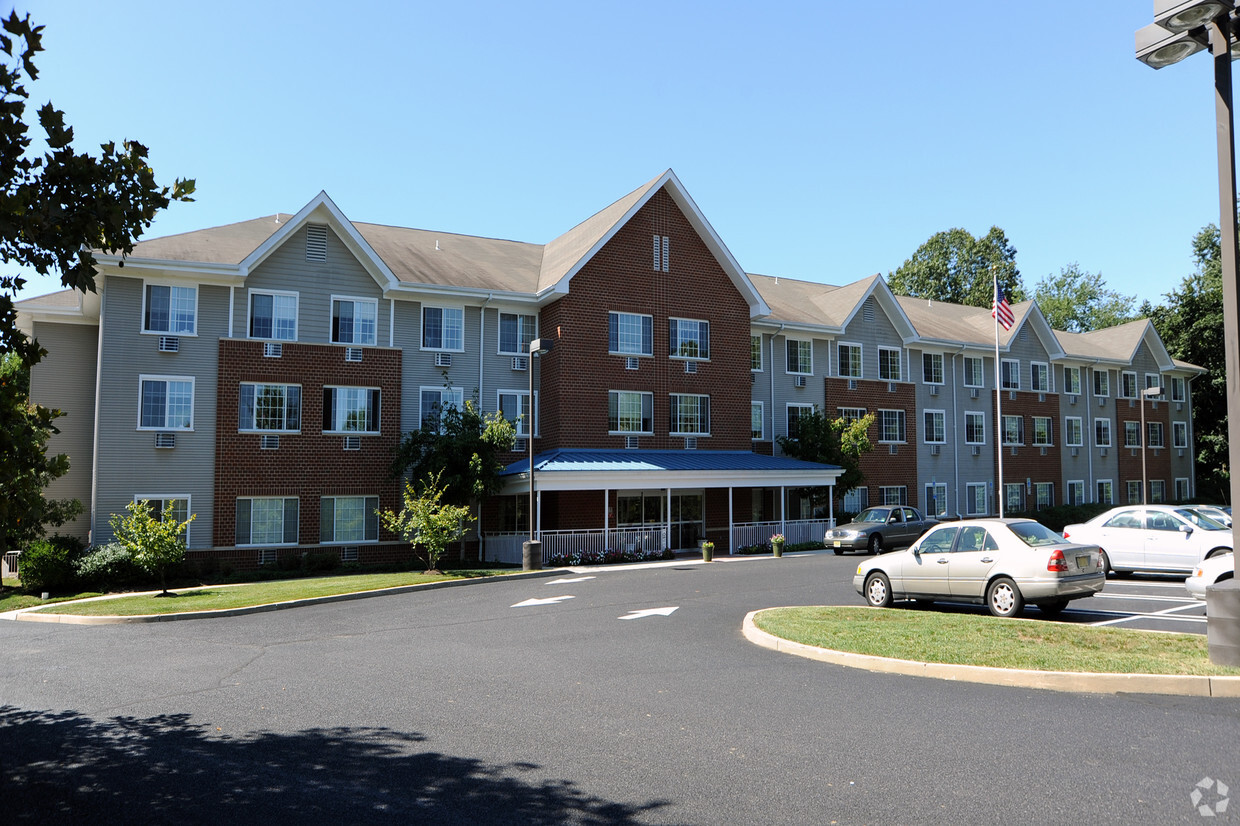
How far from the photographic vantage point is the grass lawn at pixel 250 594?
61.0 feet

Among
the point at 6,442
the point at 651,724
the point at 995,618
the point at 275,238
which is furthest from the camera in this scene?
the point at 275,238

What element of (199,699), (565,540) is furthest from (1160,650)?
(565,540)

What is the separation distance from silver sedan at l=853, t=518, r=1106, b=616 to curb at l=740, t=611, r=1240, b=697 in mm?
4518

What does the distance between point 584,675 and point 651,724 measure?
250 cm

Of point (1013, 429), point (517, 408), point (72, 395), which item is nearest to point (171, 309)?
point (72, 395)

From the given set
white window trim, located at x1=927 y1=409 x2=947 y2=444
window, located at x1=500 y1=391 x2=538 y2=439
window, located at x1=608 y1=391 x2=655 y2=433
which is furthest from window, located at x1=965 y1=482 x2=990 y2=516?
window, located at x1=500 y1=391 x2=538 y2=439

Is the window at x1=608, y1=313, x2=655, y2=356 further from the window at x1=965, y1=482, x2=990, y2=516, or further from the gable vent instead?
the window at x1=965, y1=482, x2=990, y2=516

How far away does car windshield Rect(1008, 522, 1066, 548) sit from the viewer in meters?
14.0

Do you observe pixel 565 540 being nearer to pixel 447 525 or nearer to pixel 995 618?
pixel 447 525

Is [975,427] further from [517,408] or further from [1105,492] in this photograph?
[517,408]

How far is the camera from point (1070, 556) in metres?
13.7

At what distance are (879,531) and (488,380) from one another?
14347mm

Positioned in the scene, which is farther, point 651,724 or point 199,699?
point 199,699

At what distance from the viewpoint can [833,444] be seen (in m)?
36.5
